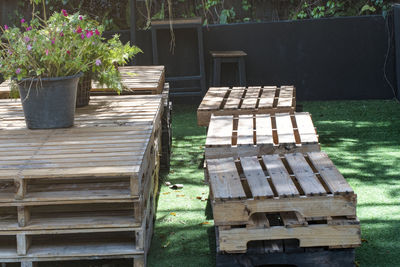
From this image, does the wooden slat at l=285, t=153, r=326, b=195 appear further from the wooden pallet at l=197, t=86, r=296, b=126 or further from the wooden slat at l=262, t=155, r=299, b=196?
the wooden pallet at l=197, t=86, r=296, b=126

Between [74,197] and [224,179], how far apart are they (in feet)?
3.01

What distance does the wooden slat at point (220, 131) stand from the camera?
14.9ft

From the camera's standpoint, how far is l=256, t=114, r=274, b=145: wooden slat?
4.53m

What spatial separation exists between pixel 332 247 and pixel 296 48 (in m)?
6.43

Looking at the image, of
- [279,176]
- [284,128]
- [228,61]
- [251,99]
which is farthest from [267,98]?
[228,61]

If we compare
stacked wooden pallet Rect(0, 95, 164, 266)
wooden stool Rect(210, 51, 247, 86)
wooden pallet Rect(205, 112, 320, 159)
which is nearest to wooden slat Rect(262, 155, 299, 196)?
wooden pallet Rect(205, 112, 320, 159)

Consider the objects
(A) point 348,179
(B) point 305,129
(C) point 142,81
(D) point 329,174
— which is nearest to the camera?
(D) point 329,174

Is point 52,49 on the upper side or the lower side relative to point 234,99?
upper

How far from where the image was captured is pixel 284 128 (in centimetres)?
485

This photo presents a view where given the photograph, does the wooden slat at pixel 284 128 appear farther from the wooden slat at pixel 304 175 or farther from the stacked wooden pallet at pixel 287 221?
the stacked wooden pallet at pixel 287 221

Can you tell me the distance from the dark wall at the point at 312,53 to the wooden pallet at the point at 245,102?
2.96 m

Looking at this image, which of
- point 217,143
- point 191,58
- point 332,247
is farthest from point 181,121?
point 332,247

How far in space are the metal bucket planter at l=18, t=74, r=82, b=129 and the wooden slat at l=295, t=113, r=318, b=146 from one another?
1692 mm

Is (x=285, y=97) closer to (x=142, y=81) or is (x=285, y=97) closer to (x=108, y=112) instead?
(x=142, y=81)
